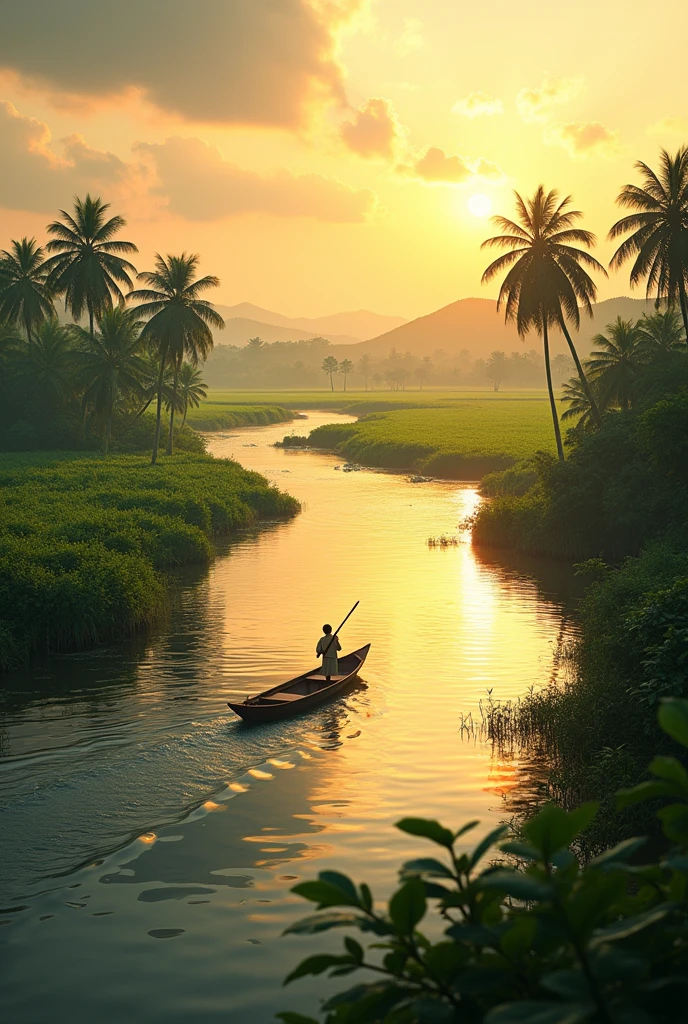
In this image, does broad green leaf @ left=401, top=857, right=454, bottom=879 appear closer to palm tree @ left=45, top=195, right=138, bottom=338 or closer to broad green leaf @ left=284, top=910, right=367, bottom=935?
broad green leaf @ left=284, top=910, right=367, bottom=935

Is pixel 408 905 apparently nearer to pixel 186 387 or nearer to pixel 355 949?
pixel 355 949

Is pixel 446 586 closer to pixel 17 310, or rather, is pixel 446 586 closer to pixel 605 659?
pixel 605 659

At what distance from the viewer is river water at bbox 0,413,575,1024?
10.9 m

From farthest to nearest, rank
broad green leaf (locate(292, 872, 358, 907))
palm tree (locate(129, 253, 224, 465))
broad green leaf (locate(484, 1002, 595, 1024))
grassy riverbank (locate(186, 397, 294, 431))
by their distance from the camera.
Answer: grassy riverbank (locate(186, 397, 294, 431)), palm tree (locate(129, 253, 224, 465)), broad green leaf (locate(292, 872, 358, 907)), broad green leaf (locate(484, 1002, 595, 1024))

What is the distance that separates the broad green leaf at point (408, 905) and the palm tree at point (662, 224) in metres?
42.8

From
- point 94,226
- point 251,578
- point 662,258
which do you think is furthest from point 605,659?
point 94,226

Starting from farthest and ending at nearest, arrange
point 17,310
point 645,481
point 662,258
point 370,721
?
1. point 17,310
2. point 662,258
3. point 645,481
4. point 370,721

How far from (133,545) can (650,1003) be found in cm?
3137

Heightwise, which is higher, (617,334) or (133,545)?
(617,334)

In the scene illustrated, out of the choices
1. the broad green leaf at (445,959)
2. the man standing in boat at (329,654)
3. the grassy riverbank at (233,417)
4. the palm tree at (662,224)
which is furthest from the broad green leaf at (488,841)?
the grassy riverbank at (233,417)

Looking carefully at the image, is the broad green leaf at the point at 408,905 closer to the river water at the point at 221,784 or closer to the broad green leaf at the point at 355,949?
the broad green leaf at the point at 355,949

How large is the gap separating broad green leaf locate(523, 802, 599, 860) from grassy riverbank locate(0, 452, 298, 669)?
2229cm

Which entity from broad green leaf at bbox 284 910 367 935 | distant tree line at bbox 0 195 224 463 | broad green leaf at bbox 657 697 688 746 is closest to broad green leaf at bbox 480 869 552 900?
broad green leaf at bbox 284 910 367 935

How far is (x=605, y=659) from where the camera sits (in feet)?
57.7
